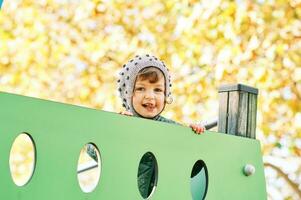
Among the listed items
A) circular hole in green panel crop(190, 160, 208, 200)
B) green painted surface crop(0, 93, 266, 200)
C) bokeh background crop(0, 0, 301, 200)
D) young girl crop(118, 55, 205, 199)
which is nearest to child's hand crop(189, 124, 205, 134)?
green painted surface crop(0, 93, 266, 200)

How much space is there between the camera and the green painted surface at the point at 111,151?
51.7 inches

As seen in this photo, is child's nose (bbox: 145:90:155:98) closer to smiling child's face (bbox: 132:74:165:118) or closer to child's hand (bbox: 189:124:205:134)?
smiling child's face (bbox: 132:74:165:118)

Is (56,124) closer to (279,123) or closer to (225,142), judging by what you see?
(225,142)

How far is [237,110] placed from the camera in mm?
2303

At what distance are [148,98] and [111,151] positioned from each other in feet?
2.36

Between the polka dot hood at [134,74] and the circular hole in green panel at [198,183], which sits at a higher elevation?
the polka dot hood at [134,74]

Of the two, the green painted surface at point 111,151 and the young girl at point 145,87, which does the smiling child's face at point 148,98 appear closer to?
the young girl at point 145,87

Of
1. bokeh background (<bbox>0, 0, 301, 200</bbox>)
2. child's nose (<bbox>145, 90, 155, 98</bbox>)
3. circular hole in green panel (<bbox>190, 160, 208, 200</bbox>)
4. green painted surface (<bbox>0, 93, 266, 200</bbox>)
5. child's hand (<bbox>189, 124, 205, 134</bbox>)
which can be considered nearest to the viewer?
green painted surface (<bbox>0, 93, 266, 200</bbox>)

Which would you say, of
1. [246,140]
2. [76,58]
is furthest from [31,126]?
[76,58]

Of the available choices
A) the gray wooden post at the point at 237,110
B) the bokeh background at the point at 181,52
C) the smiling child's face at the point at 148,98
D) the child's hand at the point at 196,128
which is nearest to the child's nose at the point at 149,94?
the smiling child's face at the point at 148,98

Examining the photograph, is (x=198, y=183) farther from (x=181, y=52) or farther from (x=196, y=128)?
(x=181, y=52)

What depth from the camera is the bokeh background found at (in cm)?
446

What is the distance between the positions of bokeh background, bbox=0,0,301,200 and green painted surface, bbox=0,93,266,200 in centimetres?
240

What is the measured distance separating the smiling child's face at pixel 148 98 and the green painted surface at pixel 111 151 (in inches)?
12.7
